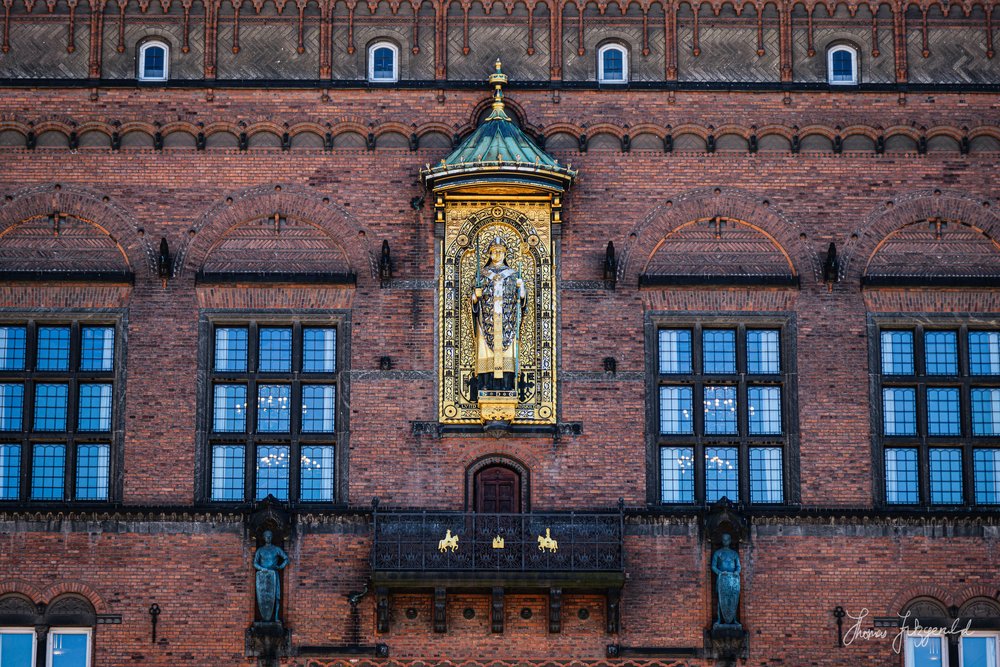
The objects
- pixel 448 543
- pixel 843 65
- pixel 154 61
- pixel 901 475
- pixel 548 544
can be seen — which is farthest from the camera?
pixel 843 65

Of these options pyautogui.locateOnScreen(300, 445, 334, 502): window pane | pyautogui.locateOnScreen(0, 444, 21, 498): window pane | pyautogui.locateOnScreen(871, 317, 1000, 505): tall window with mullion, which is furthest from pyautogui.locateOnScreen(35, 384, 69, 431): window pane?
pyautogui.locateOnScreen(871, 317, 1000, 505): tall window with mullion

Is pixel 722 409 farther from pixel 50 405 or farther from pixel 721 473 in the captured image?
pixel 50 405

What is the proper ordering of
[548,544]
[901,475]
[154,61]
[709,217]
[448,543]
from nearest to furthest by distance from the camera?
1. [548,544]
2. [448,543]
3. [901,475]
4. [709,217]
5. [154,61]

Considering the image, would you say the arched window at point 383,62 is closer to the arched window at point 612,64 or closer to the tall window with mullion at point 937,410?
the arched window at point 612,64

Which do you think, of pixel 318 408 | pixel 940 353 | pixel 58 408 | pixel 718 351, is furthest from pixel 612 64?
pixel 58 408

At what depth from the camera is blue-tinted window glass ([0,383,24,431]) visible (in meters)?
34.1

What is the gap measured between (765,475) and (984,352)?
4.86m

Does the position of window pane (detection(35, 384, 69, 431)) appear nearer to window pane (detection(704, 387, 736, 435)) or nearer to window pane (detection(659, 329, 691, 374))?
window pane (detection(659, 329, 691, 374))

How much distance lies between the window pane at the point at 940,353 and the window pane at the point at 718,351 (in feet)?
12.1

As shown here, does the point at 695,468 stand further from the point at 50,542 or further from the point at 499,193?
the point at 50,542

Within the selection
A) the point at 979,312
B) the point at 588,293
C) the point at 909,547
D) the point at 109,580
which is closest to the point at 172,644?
the point at 109,580

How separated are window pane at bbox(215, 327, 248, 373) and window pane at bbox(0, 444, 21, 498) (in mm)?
4094

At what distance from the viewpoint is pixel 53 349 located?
3431 cm

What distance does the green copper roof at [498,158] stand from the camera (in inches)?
1320
